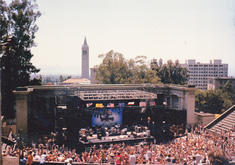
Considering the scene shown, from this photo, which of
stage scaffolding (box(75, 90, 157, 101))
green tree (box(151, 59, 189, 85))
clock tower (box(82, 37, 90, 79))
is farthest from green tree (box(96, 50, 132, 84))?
clock tower (box(82, 37, 90, 79))

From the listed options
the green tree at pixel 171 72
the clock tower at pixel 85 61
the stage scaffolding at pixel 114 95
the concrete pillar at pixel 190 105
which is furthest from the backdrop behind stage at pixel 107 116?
the clock tower at pixel 85 61

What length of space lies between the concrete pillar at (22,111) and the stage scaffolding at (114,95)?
5.31m

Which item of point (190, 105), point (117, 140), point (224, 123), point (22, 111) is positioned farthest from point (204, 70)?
point (22, 111)

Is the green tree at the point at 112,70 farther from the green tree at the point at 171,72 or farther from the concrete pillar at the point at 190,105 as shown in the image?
the concrete pillar at the point at 190,105

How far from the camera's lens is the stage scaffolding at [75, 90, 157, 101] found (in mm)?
22655

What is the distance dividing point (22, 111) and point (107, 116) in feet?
30.6

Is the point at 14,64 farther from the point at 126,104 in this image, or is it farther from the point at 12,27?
the point at 126,104

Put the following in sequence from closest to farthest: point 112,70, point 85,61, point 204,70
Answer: point 112,70
point 204,70
point 85,61

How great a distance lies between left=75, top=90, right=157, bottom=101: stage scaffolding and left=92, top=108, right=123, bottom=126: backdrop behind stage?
1.58 m

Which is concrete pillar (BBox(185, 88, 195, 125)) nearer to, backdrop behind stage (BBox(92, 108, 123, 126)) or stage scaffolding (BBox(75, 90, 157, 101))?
stage scaffolding (BBox(75, 90, 157, 101))

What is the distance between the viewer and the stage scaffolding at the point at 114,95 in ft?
74.3

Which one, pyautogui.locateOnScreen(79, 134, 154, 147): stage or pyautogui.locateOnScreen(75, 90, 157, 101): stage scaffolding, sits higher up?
pyautogui.locateOnScreen(75, 90, 157, 101): stage scaffolding

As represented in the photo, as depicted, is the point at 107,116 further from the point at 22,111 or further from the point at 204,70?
the point at 204,70

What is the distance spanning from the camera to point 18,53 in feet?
76.9
